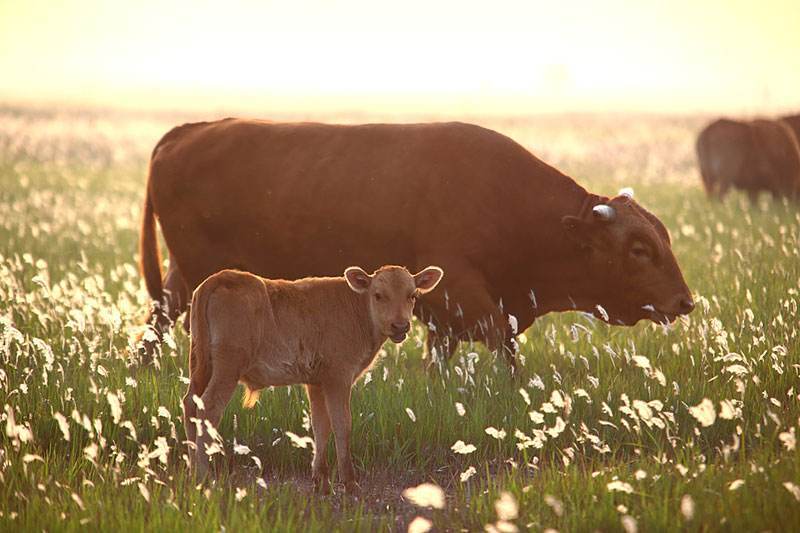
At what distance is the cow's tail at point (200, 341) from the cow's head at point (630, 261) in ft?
10.7

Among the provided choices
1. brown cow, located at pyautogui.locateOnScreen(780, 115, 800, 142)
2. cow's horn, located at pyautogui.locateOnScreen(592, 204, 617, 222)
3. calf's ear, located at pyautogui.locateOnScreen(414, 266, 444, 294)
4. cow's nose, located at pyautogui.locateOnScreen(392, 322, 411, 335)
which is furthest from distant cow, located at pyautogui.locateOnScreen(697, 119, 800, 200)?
cow's nose, located at pyautogui.locateOnScreen(392, 322, 411, 335)

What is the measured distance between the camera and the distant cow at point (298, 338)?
5.77m

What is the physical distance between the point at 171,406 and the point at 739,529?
3535 millimetres

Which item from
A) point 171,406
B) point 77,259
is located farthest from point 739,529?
point 77,259

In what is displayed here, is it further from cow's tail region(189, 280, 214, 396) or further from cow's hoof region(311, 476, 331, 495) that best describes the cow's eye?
cow's tail region(189, 280, 214, 396)

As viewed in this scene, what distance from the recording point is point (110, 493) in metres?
5.35

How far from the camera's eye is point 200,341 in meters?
5.87

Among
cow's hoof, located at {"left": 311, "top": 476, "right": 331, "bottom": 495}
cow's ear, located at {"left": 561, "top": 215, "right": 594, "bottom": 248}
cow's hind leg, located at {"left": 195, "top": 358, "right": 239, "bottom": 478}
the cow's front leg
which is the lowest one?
cow's hoof, located at {"left": 311, "top": 476, "right": 331, "bottom": 495}

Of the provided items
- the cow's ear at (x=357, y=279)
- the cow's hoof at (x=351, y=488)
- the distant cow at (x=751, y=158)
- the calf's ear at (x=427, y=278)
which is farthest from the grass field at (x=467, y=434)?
the distant cow at (x=751, y=158)

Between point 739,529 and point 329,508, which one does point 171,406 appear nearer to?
point 329,508

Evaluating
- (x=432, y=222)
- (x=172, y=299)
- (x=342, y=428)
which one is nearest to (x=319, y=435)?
(x=342, y=428)

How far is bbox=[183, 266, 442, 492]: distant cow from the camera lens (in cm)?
577

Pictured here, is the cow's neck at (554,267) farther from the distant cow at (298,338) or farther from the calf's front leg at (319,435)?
the calf's front leg at (319,435)

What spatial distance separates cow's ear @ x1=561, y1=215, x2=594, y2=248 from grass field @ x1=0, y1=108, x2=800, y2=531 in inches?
15.9
